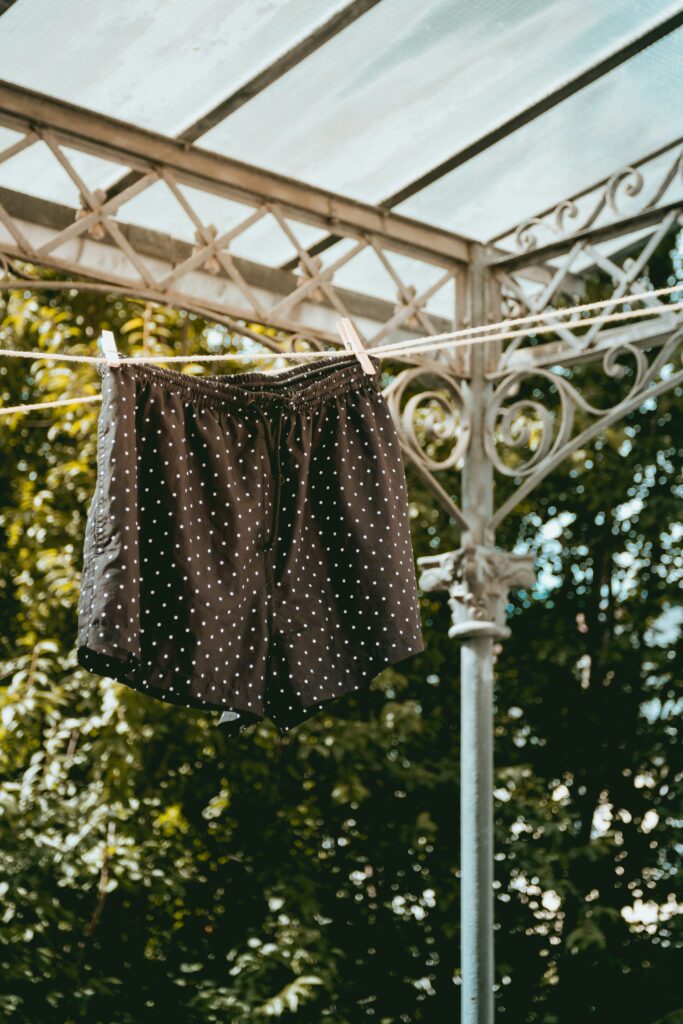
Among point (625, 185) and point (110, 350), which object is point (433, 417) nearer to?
point (625, 185)

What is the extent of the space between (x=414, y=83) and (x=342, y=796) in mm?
3296

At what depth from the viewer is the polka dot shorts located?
93.8 inches

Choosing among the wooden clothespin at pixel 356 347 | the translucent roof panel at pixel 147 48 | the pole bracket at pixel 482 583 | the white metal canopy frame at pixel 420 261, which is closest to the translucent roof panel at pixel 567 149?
the white metal canopy frame at pixel 420 261

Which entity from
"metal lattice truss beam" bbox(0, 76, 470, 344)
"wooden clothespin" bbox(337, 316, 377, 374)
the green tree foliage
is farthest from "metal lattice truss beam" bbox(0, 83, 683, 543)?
the green tree foliage

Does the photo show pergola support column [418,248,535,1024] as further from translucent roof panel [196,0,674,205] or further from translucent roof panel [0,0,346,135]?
translucent roof panel [0,0,346,135]

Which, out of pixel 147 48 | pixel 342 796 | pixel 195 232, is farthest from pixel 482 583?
pixel 342 796

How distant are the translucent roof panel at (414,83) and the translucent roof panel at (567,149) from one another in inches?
4.2

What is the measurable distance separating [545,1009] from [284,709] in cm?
438

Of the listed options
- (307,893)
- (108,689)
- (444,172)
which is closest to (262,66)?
(444,172)

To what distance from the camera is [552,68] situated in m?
3.88

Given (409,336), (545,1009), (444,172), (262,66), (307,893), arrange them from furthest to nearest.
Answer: (545,1009), (307,893), (409,336), (444,172), (262,66)

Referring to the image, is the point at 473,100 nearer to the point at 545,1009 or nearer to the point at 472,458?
the point at 472,458

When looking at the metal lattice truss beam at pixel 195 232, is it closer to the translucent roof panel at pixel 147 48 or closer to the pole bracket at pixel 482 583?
the translucent roof panel at pixel 147 48

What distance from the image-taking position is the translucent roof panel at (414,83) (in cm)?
359
